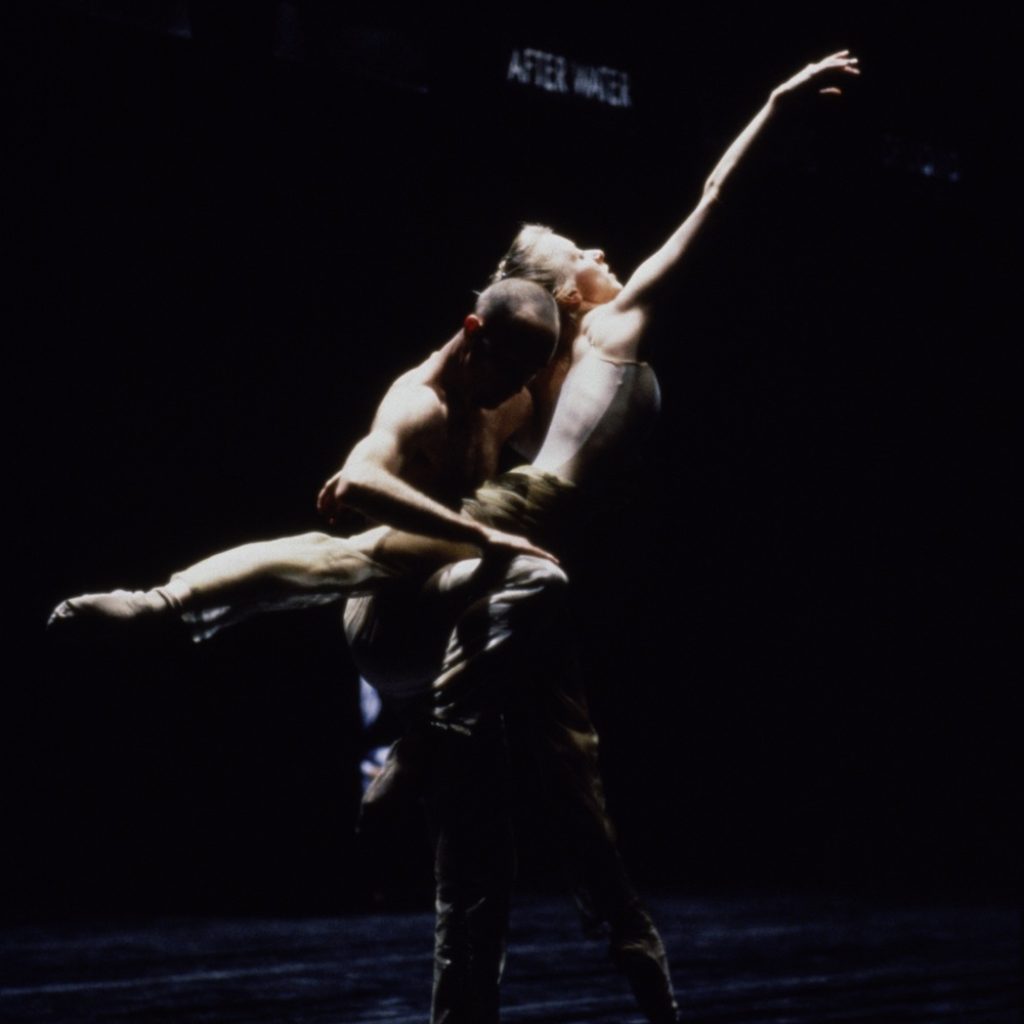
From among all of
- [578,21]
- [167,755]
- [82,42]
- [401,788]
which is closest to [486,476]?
[401,788]

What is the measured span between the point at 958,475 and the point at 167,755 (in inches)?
170

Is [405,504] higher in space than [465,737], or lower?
higher

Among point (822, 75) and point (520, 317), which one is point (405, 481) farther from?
point (822, 75)

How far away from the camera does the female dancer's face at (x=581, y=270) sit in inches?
98.6

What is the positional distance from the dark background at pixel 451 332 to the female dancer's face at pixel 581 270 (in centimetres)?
301

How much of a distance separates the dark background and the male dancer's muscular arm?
125 inches

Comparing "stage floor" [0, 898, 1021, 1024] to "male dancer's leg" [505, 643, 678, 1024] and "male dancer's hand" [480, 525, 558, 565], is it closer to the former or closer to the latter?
"male dancer's leg" [505, 643, 678, 1024]

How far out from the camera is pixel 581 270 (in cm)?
253

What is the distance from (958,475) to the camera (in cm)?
795

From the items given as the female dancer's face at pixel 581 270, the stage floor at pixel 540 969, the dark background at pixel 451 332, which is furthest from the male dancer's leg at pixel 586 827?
the dark background at pixel 451 332

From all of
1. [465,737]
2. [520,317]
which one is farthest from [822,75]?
[465,737]

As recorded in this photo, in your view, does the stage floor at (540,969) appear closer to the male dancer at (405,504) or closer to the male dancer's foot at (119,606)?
the male dancer at (405,504)

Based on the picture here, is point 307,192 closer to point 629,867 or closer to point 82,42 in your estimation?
point 82,42

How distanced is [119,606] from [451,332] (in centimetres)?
452
